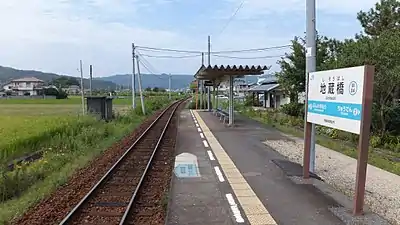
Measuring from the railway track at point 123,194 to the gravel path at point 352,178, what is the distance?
3.44m

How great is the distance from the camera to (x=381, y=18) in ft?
63.9

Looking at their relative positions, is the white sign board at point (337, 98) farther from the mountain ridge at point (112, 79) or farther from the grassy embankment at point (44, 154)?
the mountain ridge at point (112, 79)

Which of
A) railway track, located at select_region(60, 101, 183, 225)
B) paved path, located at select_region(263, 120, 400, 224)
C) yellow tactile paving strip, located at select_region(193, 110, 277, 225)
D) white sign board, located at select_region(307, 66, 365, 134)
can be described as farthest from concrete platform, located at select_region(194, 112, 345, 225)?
railway track, located at select_region(60, 101, 183, 225)

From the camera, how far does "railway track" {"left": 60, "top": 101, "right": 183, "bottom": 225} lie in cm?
585

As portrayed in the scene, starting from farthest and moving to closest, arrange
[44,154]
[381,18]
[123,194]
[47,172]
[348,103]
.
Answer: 1. [381,18]
2. [44,154]
3. [47,172]
4. [123,194]
5. [348,103]

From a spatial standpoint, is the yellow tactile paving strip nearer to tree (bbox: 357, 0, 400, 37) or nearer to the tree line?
the tree line

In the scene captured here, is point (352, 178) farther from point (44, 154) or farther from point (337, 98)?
point (44, 154)

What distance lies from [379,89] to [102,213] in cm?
1152

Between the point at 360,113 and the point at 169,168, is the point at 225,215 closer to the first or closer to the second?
the point at 360,113

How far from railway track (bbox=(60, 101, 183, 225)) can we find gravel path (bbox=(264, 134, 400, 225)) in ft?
11.3

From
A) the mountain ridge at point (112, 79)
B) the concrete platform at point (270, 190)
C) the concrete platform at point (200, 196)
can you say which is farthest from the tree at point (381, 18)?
the mountain ridge at point (112, 79)

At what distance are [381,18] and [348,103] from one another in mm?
15703

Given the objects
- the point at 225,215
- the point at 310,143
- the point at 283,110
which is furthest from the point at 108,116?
the point at 225,215

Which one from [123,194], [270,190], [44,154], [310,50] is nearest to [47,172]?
[44,154]
